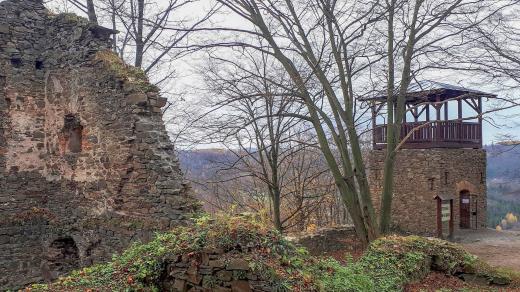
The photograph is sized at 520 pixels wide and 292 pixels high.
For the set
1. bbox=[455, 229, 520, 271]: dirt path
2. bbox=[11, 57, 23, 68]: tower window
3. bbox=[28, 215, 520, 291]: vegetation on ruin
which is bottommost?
bbox=[455, 229, 520, 271]: dirt path

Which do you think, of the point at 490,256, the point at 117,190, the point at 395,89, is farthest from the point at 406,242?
the point at 490,256

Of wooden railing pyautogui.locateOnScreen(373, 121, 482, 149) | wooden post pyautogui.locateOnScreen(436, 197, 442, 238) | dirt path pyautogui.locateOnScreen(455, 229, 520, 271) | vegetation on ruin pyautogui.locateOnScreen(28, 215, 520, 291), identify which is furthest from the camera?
wooden railing pyautogui.locateOnScreen(373, 121, 482, 149)

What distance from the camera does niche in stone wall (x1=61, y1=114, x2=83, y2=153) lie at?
9.56 m

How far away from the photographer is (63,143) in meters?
9.75

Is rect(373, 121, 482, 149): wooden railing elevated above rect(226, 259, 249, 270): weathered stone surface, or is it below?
above

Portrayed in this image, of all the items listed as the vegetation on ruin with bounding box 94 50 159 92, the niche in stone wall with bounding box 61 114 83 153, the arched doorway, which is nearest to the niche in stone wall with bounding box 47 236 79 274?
the niche in stone wall with bounding box 61 114 83 153

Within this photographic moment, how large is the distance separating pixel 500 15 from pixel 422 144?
Result: 950cm

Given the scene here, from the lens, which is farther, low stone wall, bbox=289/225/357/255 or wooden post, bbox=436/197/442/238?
wooden post, bbox=436/197/442/238

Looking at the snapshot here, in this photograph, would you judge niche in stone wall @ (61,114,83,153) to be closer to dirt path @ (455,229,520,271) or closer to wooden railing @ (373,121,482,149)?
dirt path @ (455,229,520,271)

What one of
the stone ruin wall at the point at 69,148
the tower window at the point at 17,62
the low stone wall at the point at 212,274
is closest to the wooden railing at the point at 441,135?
the stone ruin wall at the point at 69,148

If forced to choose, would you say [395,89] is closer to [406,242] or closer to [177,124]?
[406,242]

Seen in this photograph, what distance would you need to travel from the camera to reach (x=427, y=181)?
59.2 feet

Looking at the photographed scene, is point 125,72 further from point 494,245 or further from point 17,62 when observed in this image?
point 494,245

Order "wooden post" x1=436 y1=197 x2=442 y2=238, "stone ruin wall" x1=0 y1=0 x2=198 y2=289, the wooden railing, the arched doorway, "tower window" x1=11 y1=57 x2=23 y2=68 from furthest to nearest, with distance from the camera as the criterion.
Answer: the arched doorway → the wooden railing → "wooden post" x1=436 y1=197 x2=442 y2=238 → "tower window" x1=11 y1=57 x2=23 y2=68 → "stone ruin wall" x1=0 y1=0 x2=198 y2=289
